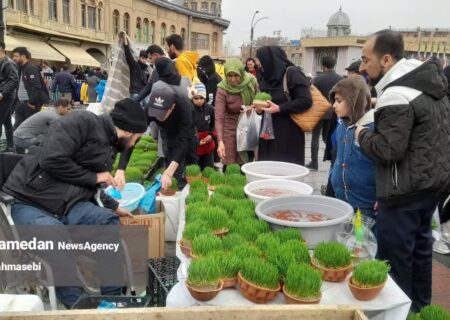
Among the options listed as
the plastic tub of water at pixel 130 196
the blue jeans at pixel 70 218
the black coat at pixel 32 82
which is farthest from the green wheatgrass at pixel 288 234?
the black coat at pixel 32 82

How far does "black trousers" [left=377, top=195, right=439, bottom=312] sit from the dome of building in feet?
220

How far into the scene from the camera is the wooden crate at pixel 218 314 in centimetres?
136

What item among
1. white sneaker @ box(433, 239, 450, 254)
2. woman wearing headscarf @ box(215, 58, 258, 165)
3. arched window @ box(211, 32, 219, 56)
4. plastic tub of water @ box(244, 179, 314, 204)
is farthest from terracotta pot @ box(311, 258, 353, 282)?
arched window @ box(211, 32, 219, 56)

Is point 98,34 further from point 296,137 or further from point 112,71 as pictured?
point 296,137

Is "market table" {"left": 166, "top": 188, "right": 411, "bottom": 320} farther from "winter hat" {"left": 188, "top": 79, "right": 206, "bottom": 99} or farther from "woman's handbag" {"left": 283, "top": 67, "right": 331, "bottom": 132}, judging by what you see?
"winter hat" {"left": 188, "top": 79, "right": 206, "bottom": 99}

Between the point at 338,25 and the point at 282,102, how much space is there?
67399 mm

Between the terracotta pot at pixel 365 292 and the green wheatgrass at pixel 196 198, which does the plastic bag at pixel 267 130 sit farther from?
the terracotta pot at pixel 365 292

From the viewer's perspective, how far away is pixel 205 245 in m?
1.91

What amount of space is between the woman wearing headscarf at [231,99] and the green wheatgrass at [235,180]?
79cm

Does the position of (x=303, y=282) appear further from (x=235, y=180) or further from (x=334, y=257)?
(x=235, y=180)

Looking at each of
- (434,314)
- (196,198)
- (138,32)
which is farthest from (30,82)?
(138,32)

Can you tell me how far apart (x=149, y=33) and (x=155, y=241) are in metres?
45.0

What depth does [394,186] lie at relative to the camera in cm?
211

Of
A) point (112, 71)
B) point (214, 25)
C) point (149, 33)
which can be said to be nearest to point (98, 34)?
point (149, 33)
